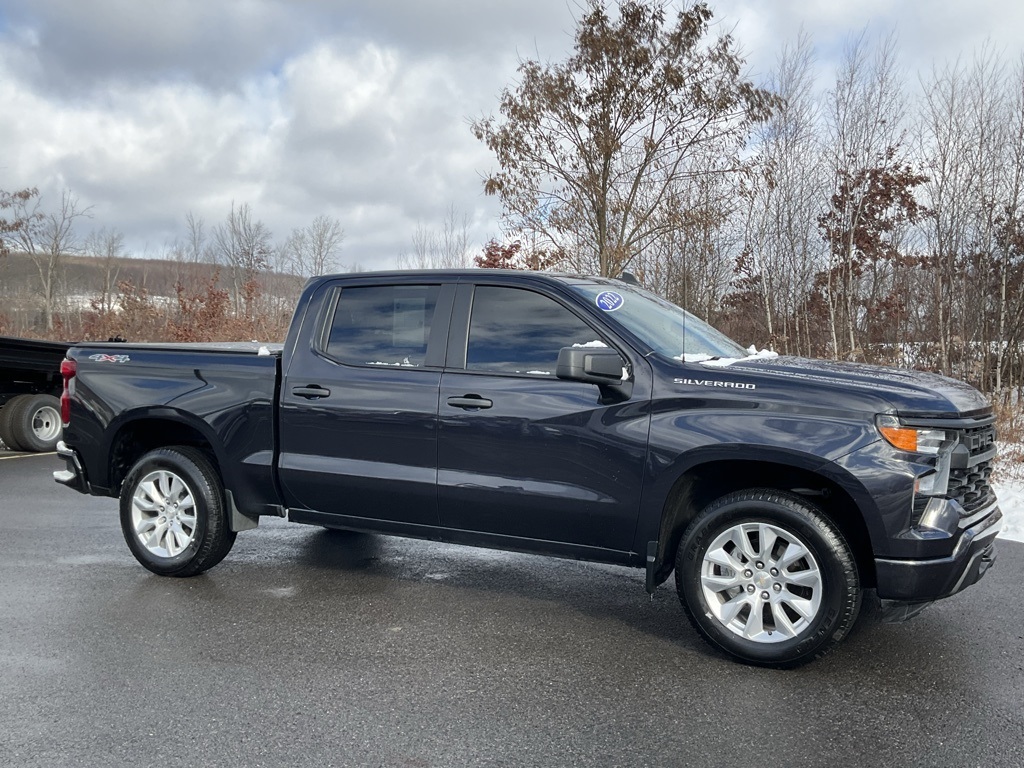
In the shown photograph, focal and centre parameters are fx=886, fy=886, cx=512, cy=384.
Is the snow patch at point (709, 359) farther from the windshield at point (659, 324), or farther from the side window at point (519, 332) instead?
the side window at point (519, 332)

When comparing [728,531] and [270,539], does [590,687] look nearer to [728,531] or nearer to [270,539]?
[728,531]

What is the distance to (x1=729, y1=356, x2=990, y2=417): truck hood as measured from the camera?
396 cm

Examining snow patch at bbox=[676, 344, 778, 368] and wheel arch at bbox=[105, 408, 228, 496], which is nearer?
snow patch at bbox=[676, 344, 778, 368]

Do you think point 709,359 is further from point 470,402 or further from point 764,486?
point 470,402

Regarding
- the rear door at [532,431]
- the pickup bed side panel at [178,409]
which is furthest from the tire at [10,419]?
the rear door at [532,431]

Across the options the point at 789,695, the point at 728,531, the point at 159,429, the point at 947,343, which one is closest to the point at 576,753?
the point at 789,695

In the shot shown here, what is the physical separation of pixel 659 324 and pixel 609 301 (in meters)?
0.35

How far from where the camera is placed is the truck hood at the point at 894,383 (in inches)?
156

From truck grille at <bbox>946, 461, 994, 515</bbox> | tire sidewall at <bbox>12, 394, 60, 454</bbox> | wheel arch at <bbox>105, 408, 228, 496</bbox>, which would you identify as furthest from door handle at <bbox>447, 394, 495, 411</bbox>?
tire sidewall at <bbox>12, 394, 60, 454</bbox>

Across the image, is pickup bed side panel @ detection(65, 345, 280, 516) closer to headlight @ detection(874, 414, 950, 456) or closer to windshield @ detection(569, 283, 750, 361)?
windshield @ detection(569, 283, 750, 361)

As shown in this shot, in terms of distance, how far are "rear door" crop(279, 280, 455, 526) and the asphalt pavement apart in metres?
0.64

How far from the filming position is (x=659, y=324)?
5016 mm

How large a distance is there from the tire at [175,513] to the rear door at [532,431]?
165cm

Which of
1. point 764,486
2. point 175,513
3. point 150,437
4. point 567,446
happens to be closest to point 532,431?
point 567,446
